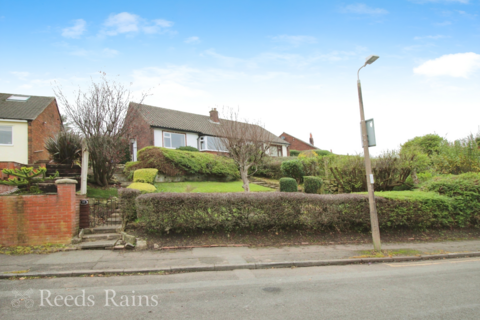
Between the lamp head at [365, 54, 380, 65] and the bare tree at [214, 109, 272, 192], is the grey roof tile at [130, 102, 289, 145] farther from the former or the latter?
the lamp head at [365, 54, 380, 65]

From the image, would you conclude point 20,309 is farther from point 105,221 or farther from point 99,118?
point 99,118

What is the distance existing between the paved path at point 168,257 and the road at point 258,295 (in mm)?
555

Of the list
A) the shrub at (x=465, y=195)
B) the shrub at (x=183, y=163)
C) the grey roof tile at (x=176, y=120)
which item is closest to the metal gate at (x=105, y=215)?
the shrub at (x=183, y=163)

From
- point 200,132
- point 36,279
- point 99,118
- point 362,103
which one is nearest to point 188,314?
point 36,279

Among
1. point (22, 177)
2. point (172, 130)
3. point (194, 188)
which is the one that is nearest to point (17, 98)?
point (172, 130)

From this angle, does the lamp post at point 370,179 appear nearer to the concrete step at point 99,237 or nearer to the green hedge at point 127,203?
the green hedge at point 127,203

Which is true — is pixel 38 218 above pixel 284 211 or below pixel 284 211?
above

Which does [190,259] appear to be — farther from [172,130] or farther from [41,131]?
[41,131]

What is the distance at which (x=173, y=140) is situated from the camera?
25688 millimetres

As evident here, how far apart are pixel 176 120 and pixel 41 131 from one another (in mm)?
11173

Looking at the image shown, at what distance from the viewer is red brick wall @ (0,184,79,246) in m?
7.65

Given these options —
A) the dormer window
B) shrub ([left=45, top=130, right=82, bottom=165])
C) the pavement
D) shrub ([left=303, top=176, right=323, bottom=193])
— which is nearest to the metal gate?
the pavement

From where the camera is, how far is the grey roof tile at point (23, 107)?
777 inches

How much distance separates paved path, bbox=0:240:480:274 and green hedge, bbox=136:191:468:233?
2.99ft
